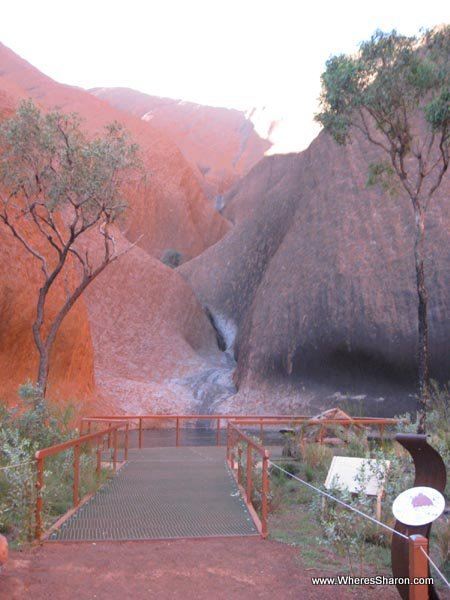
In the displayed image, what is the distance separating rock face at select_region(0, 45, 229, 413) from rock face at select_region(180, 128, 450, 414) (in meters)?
3.93

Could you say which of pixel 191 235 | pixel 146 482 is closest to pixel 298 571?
pixel 146 482

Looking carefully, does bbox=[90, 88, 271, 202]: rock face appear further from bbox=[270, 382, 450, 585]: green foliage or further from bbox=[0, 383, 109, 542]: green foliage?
bbox=[270, 382, 450, 585]: green foliage

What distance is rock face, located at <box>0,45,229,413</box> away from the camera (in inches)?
772

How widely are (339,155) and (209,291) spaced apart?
15.0 metres

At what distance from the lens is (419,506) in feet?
12.7


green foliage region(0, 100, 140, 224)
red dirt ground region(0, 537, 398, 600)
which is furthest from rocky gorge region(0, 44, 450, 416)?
red dirt ground region(0, 537, 398, 600)

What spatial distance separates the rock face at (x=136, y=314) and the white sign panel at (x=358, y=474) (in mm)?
13406

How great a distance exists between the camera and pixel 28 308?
19.5 metres

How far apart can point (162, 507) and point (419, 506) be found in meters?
4.30

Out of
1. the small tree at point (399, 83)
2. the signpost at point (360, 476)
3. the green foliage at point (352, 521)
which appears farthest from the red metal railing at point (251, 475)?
the small tree at point (399, 83)

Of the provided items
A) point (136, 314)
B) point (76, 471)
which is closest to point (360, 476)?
point (76, 471)

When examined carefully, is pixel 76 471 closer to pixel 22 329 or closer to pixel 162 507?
pixel 162 507

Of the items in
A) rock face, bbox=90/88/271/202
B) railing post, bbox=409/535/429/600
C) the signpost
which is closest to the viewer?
railing post, bbox=409/535/429/600

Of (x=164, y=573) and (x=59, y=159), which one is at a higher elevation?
(x=59, y=159)
